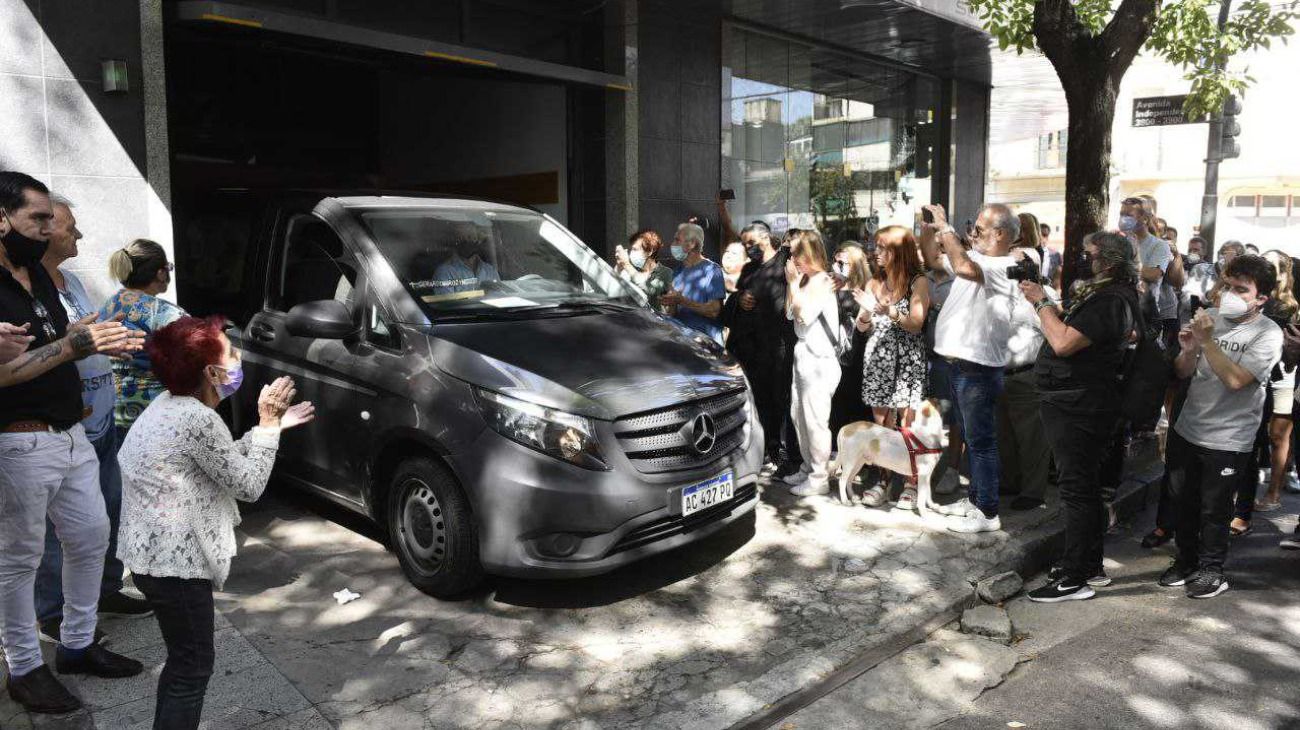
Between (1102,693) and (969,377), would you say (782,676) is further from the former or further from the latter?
(969,377)

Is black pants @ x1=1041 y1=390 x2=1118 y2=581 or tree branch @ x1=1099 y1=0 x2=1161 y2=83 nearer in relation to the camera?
black pants @ x1=1041 y1=390 x2=1118 y2=581

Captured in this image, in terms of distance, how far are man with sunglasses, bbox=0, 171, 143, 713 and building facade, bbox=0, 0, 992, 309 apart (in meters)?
2.66

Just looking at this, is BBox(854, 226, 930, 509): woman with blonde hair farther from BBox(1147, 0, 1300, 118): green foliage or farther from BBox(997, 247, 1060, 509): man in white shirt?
BBox(1147, 0, 1300, 118): green foliage

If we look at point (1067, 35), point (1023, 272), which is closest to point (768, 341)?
point (1023, 272)

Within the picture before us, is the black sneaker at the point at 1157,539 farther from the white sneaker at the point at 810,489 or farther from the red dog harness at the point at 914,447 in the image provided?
the white sneaker at the point at 810,489

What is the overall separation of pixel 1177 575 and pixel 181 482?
5173 mm

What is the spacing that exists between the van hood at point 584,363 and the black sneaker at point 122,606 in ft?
6.19

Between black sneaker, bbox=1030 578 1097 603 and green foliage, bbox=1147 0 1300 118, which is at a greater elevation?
green foliage, bbox=1147 0 1300 118

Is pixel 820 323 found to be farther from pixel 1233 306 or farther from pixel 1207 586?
pixel 1207 586

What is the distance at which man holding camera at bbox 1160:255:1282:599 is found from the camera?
16.6ft

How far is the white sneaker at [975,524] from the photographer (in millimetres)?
5922

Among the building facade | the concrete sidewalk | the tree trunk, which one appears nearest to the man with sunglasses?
the concrete sidewalk

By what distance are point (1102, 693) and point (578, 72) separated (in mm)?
7816

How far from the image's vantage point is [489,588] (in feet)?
16.6
